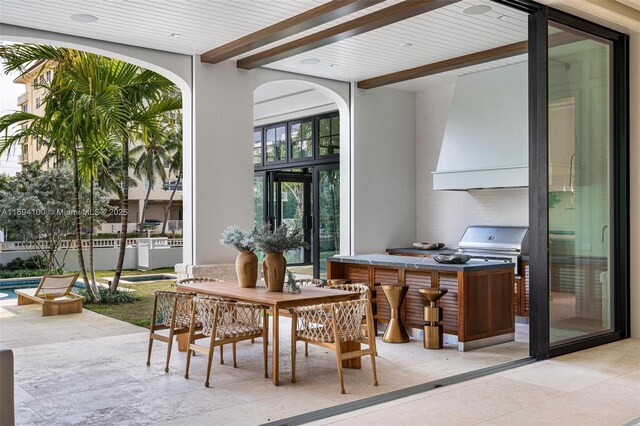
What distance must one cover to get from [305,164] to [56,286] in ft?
14.1

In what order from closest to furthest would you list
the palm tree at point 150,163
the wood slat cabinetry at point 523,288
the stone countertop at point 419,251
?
the wood slat cabinetry at point 523,288, the stone countertop at point 419,251, the palm tree at point 150,163

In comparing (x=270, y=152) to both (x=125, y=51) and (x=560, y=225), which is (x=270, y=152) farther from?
(x=560, y=225)

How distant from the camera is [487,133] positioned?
7.81 m

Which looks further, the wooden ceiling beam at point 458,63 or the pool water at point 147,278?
the pool water at point 147,278

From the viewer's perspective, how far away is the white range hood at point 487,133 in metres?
7.44

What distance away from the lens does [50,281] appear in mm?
8742

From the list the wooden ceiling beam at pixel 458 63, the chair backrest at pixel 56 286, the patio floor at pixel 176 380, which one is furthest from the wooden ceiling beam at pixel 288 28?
the chair backrest at pixel 56 286

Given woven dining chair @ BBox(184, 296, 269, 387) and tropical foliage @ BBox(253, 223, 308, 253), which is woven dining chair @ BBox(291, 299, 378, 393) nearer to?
woven dining chair @ BBox(184, 296, 269, 387)

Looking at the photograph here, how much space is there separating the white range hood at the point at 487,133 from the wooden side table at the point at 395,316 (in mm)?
2114

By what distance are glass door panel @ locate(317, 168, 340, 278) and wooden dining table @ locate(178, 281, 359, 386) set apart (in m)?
4.59

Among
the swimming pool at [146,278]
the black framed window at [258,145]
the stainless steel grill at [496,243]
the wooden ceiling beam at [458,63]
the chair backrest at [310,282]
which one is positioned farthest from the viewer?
the swimming pool at [146,278]

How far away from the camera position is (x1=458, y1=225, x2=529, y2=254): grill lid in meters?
7.47

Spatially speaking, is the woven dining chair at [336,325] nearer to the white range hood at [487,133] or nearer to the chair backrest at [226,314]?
the chair backrest at [226,314]

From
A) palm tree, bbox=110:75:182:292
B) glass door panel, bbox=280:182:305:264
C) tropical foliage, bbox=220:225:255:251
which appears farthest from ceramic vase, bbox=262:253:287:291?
glass door panel, bbox=280:182:305:264
